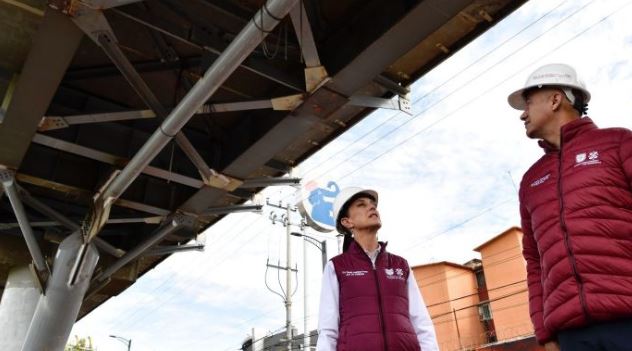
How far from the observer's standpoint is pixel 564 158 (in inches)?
101

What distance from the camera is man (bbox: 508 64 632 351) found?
83.4 inches

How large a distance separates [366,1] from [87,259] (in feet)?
20.2

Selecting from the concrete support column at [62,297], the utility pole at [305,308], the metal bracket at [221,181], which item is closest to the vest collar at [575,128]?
the metal bracket at [221,181]

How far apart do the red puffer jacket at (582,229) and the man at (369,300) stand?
2.63 ft

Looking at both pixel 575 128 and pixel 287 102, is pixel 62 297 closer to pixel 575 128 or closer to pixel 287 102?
pixel 287 102

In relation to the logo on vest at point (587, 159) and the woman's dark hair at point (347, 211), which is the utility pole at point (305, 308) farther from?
the logo on vest at point (587, 159)

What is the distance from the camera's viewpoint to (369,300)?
10.1 ft

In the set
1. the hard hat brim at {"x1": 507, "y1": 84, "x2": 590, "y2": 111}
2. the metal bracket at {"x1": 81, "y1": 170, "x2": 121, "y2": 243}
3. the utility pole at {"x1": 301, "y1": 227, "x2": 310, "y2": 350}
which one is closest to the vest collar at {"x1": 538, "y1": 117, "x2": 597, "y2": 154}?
the hard hat brim at {"x1": 507, "y1": 84, "x2": 590, "y2": 111}

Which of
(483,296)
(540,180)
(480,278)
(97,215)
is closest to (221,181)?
(97,215)

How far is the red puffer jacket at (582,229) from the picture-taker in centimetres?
213

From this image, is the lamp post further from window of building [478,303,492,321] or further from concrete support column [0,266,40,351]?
window of building [478,303,492,321]

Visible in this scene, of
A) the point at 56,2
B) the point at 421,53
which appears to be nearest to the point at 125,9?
the point at 56,2

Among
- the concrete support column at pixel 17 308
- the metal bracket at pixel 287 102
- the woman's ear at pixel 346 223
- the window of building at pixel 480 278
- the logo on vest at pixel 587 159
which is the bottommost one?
the logo on vest at pixel 587 159

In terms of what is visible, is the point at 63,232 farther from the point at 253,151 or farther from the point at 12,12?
the point at 12,12
